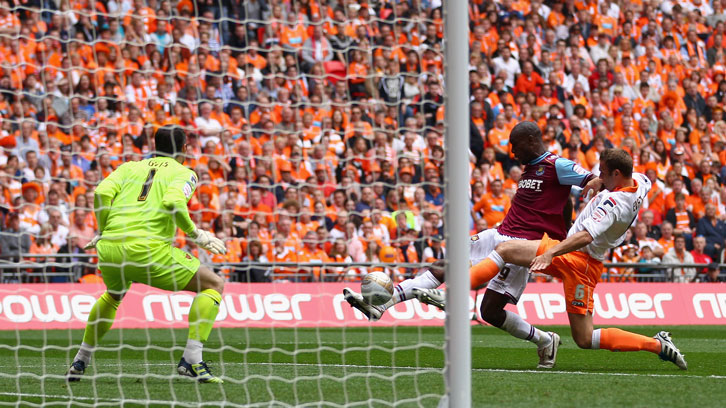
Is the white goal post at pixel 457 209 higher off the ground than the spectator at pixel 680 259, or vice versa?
the white goal post at pixel 457 209

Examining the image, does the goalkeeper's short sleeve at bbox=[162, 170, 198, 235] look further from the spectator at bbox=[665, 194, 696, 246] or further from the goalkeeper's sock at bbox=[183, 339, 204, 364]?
the spectator at bbox=[665, 194, 696, 246]

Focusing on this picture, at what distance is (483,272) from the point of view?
8141 mm

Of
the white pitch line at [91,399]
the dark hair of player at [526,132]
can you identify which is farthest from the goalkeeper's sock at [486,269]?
the white pitch line at [91,399]

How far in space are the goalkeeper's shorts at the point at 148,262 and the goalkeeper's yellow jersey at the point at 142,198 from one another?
0.20 feet

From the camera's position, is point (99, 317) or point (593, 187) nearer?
point (99, 317)

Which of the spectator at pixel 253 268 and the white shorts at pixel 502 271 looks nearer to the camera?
the white shorts at pixel 502 271

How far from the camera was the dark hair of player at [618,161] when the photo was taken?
8.08m

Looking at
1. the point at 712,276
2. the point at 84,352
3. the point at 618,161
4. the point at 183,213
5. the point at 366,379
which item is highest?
the point at 618,161

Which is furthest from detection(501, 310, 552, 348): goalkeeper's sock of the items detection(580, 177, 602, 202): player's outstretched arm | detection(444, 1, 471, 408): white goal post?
detection(444, 1, 471, 408): white goal post

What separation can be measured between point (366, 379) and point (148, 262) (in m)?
1.71

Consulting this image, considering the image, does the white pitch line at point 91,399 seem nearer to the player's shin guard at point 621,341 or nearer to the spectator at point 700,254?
the player's shin guard at point 621,341

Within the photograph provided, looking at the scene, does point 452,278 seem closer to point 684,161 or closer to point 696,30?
point 684,161

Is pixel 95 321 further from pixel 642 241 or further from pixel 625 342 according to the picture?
pixel 642 241

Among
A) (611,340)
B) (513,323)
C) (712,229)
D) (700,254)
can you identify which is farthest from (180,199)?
(712,229)
